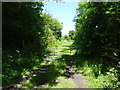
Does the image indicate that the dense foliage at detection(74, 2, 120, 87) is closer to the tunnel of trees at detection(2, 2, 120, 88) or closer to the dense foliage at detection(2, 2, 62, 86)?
the tunnel of trees at detection(2, 2, 120, 88)

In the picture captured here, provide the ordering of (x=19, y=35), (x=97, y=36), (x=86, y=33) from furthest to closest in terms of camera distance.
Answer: (x=19, y=35) < (x=86, y=33) < (x=97, y=36)

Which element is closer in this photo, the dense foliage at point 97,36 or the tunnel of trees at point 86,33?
the tunnel of trees at point 86,33

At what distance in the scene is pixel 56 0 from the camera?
722 cm

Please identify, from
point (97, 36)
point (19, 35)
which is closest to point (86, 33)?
point (97, 36)

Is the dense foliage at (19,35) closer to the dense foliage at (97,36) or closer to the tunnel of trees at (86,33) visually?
the tunnel of trees at (86,33)

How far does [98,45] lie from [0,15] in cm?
716

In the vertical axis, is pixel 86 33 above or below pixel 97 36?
above

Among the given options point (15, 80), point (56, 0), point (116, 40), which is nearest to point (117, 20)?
point (116, 40)

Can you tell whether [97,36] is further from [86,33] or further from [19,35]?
[19,35]

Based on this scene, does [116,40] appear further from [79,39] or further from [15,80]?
[15,80]

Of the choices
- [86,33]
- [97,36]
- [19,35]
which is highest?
[19,35]

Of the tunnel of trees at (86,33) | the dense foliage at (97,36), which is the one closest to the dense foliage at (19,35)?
the tunnel of trees at (86,33)

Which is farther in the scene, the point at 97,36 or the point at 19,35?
the point at 19,35

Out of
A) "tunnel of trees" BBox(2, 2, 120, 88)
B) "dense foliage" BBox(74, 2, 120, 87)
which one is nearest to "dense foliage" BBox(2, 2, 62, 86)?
"tunnel of trees" BBox(2, 2, 120, 88)
